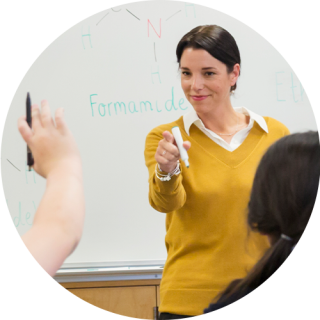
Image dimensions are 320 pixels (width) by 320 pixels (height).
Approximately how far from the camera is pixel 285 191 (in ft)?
2.67

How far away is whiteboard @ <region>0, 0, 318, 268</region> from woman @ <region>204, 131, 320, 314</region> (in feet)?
0.36

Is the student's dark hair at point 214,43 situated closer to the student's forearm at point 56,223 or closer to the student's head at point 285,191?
the student's head at point 285,191

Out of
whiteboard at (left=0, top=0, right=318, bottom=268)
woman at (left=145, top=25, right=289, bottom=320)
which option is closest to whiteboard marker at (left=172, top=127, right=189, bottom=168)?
woman at (left=145, top=25, right=289, bottom=320)

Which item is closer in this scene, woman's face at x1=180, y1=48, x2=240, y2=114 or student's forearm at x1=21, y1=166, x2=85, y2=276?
student's forearm at x1=21, y1=166, x2=85, y2=276

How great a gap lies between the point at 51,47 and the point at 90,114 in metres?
0.20

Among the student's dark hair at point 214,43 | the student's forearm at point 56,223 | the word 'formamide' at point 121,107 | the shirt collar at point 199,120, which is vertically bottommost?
the student's forearm at point 56,223

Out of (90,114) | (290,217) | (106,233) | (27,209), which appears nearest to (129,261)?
(106,233)

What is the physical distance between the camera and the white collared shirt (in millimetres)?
902

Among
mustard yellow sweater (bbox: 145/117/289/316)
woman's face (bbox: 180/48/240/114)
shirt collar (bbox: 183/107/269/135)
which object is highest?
woman's face (bbox: 180/48/240/114)

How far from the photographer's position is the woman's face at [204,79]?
87 centimetres

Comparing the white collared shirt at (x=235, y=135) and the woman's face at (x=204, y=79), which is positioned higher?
the woman's face at (x=204, y=79)

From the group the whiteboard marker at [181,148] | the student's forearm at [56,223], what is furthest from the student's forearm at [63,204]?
the whiteboard marker at [181,148]

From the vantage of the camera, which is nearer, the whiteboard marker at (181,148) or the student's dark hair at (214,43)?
the whiteboard marker at (181,148)

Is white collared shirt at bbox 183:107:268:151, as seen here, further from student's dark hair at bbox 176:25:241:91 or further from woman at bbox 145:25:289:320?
student's dark hair at bbox 176:25:241:91
